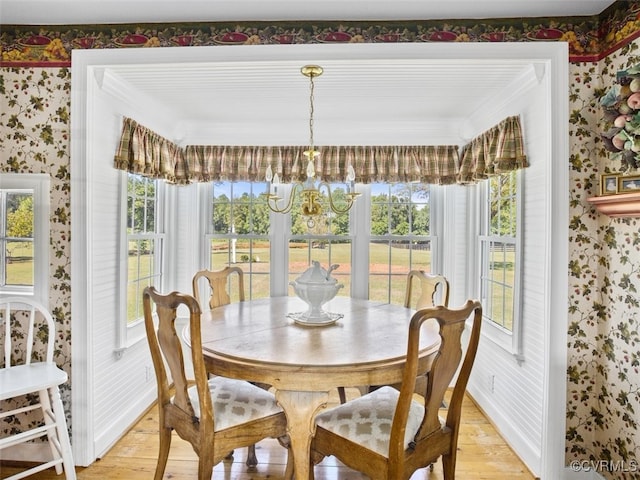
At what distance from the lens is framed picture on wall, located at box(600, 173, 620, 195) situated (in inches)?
76.9

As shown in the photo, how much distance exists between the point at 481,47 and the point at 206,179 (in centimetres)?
247

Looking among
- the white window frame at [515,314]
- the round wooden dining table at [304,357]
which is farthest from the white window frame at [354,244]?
the round wooden dining table at [304,357]

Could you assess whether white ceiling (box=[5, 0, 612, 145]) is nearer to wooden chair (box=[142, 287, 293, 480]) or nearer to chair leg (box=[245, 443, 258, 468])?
wooden chair (box=[142, 287, 293, 480])

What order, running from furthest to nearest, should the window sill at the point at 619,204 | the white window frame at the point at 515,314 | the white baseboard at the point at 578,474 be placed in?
the white window frame at the point at 515,314, the white baseboard at the point at 578,474, the window sill at the point at 619,204

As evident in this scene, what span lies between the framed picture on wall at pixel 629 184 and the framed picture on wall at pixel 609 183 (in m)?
0.03

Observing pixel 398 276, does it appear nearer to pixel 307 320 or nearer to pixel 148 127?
pixel 307 320

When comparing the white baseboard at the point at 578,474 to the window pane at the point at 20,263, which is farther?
the window pane at the point at 20,263

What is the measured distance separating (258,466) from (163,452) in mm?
680

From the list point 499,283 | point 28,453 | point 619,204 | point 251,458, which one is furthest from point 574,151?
point 28,453

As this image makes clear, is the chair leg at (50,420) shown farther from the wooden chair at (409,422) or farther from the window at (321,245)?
the window at (321,245)

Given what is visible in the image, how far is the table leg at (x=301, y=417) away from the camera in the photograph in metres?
1.66

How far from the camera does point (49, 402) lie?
2.14 metres

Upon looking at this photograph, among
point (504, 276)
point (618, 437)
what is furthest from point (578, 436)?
point (504, 276)

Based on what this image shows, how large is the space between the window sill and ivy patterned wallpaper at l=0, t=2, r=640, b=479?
67 mm
